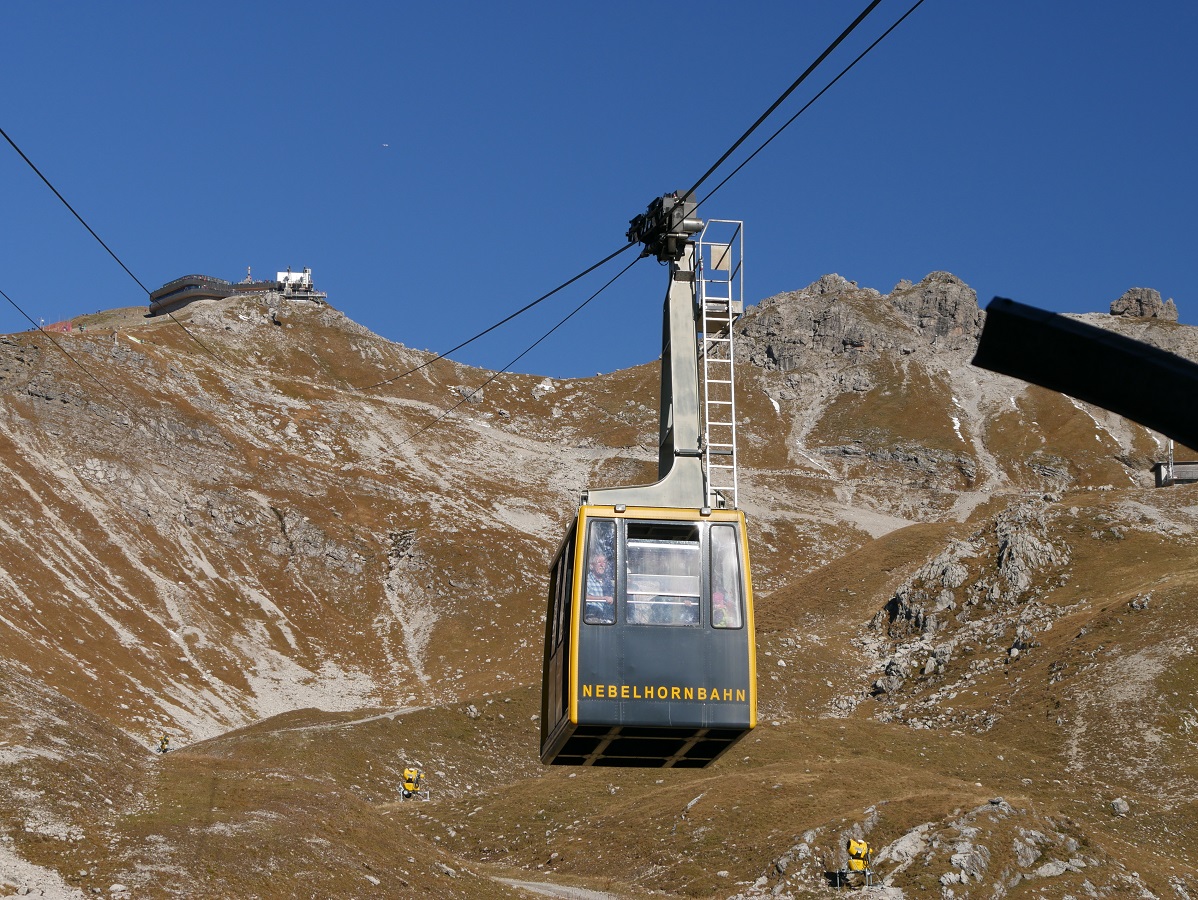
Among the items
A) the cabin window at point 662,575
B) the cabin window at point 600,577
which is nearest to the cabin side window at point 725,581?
the cabin window at point 662,575

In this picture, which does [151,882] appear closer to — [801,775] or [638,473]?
[801,775]

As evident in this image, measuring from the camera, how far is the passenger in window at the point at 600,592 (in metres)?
24.2

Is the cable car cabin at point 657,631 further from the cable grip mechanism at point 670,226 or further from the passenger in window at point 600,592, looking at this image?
the cable grip mechanism at point 670,226

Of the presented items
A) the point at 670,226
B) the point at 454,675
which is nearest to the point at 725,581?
the point at 670,226

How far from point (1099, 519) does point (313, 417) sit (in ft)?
372

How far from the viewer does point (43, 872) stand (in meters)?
34.0

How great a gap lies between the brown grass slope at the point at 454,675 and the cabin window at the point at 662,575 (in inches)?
705

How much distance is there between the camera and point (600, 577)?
2442 centimetres

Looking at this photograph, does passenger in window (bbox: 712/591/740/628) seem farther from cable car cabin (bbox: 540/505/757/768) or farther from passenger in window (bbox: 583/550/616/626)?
passenger in window (bbox: 583/550/616/626)

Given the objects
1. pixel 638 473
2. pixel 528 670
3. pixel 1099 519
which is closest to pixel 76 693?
pixel 528 670

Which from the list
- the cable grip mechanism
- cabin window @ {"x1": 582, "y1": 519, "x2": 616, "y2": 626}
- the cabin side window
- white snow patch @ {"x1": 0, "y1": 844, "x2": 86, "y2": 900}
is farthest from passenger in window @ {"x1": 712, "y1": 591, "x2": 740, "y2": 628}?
white snow patch @ {"x1": 0, "y1": 844, "x2": 86, "y2": 900}

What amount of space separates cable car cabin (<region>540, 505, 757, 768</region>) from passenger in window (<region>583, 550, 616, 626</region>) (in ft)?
0.06

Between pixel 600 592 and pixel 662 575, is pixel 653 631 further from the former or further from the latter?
pixel 600 592

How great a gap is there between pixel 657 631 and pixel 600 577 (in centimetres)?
148
